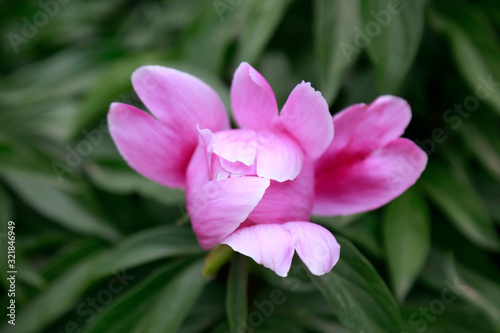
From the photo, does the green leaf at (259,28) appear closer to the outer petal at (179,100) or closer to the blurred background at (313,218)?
the blurred background at (313,218)

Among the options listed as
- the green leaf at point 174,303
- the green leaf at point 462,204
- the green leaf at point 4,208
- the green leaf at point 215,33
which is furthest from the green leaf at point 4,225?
the green leaf at point 462,204

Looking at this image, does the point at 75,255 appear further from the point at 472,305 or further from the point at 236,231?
the point at 472,305

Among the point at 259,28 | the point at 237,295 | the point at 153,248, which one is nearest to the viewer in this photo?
the point at 237,295

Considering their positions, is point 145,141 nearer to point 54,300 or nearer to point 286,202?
point 286,202

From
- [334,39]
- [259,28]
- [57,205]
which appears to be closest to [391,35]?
[334,39]

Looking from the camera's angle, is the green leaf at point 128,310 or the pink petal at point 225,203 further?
the green leaf at point 128,310

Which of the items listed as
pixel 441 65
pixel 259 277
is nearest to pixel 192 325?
pixel 259 277
